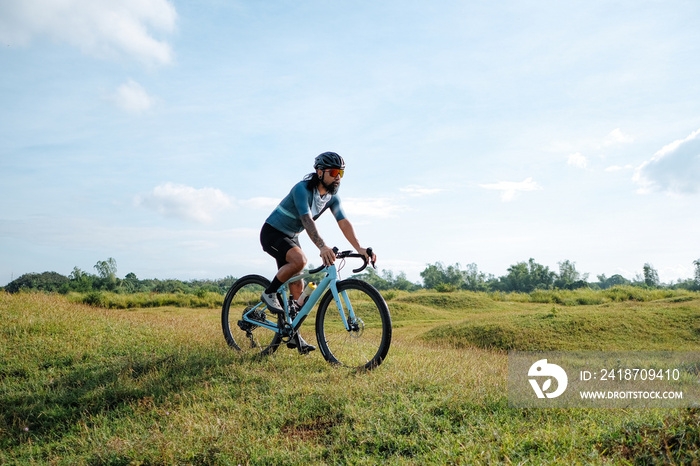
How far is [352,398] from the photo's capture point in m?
5.34

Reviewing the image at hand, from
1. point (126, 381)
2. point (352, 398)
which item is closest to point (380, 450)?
point (352, 398)

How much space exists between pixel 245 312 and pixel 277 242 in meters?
1.57

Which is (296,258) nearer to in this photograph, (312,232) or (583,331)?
(312,232)

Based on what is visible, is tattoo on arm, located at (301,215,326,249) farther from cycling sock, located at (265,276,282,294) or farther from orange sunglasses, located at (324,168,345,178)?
cycling sock, located at (265,276,282,294)

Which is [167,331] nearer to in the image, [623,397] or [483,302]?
[623,397]

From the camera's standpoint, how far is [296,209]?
703 centimetres

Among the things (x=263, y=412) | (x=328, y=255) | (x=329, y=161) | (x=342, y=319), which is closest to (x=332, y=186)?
(x=329, y=161)

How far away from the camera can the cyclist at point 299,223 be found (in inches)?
257

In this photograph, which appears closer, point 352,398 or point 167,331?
point 352,398

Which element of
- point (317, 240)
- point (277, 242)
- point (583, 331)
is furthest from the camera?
point (583, 331)

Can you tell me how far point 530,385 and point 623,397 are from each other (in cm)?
119

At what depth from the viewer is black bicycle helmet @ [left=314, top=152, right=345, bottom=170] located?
21.5 ft

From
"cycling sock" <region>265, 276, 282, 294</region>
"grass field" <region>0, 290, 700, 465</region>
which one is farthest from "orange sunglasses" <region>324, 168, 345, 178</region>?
"grass field" <region>0, 290, 700, 465</region>
